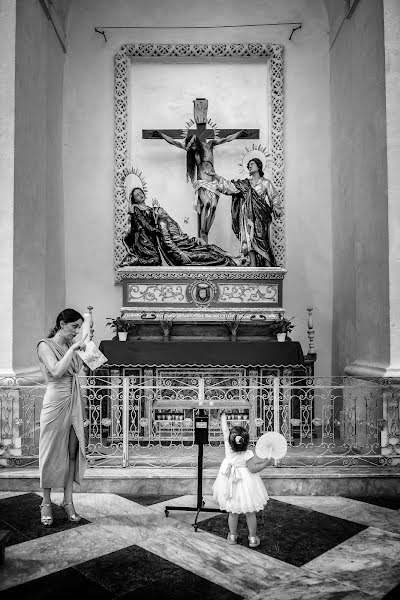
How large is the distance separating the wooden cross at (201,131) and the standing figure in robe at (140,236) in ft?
4.33

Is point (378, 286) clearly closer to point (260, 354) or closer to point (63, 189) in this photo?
point (260, 354)

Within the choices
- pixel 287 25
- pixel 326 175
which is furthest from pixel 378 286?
pixel 287 25

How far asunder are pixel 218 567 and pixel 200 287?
473cm

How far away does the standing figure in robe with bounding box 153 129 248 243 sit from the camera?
8.33m

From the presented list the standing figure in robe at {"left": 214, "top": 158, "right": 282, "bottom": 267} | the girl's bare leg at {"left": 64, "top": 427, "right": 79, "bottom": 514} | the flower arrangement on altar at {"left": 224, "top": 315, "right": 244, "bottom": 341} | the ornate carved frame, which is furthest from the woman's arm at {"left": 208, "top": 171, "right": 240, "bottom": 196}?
the girl's bare leg at {"left": 64, "top": 427, "right": 79, "bottom": 514}

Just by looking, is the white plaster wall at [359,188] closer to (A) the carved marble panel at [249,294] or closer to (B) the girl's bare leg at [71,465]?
(A) the carved marble panel at [249,294]

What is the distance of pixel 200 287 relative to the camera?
8.01 meters

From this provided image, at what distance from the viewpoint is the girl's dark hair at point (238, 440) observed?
4062 millimetres

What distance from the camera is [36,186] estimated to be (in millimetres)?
7473

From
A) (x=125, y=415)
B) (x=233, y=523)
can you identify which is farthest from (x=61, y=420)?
(x=233, y=523)

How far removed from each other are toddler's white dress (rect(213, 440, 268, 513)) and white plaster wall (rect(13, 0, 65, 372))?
3236 millimetres

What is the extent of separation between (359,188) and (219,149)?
9.08ft

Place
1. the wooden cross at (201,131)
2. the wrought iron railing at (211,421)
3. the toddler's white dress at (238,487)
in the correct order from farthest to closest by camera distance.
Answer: the wooden cross at (201,131), the wrought iron railing at (211,421), the toddler's white dress at (238,487)

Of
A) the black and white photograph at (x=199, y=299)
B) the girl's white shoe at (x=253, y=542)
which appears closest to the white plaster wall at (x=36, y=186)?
the black and white photograph at (x=199, y=299)
